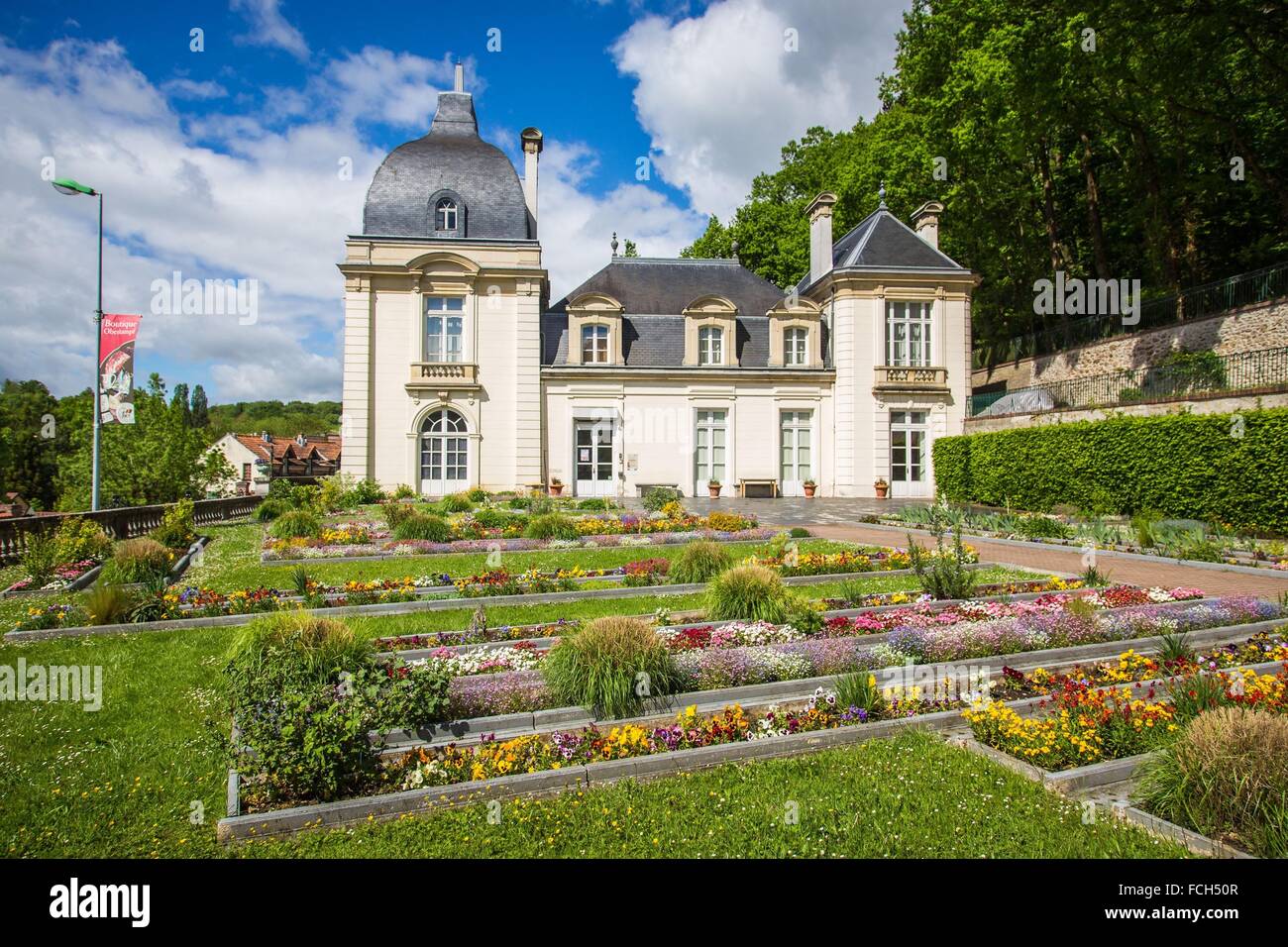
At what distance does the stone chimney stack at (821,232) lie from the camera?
28.1 metres

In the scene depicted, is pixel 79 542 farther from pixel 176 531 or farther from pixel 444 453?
pixel 444 453

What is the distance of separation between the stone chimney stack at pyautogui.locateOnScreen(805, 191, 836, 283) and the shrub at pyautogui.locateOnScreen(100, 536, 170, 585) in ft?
82.1

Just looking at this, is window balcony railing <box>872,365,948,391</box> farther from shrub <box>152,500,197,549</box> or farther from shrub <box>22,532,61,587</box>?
shrub <box>22,532,61,587</box>

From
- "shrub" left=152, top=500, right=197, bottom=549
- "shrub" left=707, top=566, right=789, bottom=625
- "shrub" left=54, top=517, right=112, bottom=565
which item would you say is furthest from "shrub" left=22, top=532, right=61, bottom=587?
"shrub" left=707, top=566, right=789, bottom=625

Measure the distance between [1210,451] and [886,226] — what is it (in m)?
16.0

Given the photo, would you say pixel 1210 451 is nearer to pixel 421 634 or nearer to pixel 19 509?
pixel 421 634

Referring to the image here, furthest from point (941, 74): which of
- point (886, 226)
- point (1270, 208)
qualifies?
point (1270, 208)

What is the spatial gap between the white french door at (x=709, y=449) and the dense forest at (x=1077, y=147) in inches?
544

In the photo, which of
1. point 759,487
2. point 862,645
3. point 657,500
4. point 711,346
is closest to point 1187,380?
point 759,487

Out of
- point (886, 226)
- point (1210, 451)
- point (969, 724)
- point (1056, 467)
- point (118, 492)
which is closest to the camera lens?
point (969, 724)

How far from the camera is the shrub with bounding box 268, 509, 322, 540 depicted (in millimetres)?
14906

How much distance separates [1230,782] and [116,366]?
21.0m

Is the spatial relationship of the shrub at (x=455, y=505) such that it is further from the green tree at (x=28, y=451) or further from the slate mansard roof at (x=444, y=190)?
the green tree at (x=28, y=451)

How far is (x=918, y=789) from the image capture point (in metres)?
4.01
